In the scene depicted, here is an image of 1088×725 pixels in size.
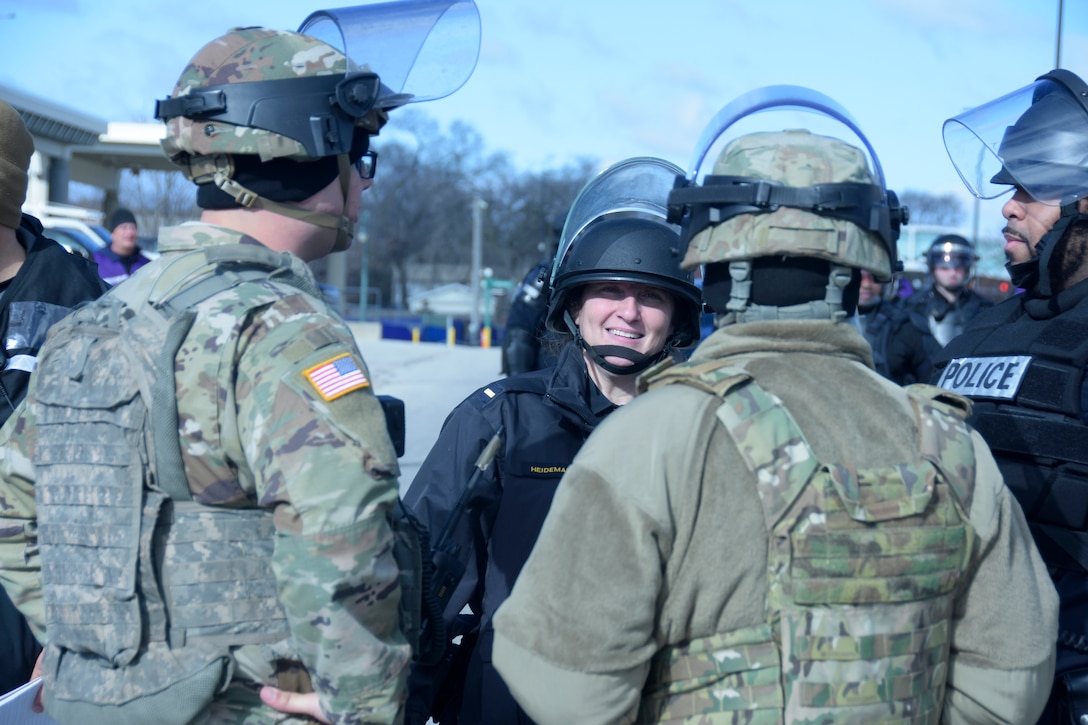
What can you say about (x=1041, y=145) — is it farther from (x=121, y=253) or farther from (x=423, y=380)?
(x=423, y=380)

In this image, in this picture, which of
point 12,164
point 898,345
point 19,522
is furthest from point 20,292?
point 898,345

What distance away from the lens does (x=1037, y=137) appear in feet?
9.66

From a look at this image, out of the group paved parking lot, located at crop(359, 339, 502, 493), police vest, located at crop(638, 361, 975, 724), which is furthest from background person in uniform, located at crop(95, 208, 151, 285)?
police vest, located at crop(638, 361, 975, 724)

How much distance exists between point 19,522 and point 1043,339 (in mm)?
2712

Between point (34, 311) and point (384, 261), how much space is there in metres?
62.7

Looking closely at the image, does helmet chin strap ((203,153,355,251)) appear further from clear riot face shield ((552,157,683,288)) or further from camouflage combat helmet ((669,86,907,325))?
clear riot face shield ((552,157,683,288))

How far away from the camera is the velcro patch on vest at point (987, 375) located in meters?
2.83

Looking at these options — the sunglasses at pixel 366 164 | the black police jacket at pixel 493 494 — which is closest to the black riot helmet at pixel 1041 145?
the black police jacket at pixel 493 494

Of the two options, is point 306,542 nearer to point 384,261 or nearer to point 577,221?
point 577,221

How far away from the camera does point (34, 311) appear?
127 inches

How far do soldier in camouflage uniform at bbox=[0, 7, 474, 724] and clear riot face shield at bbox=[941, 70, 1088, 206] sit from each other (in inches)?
82.3

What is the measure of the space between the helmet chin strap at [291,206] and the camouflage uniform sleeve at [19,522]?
649 millimetres

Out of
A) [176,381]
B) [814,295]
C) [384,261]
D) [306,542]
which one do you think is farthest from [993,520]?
[384,261]

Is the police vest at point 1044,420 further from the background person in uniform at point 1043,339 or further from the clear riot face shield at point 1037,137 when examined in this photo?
the clear riot face shield at point 1037,137
